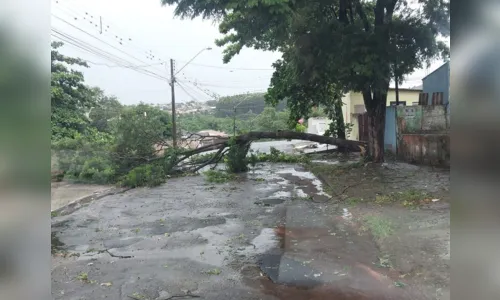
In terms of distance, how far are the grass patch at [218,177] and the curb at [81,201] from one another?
3.04 m

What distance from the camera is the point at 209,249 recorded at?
620 centimetres

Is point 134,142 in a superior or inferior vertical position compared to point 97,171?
superior

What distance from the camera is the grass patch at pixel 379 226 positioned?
6180mm

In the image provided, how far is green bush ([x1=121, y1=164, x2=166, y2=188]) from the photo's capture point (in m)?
13.7

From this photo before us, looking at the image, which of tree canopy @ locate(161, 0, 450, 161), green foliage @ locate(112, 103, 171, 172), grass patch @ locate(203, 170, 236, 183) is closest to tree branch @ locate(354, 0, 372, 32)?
tree canopy @ locate(161, 0, 450, 161)

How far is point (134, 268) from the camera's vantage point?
5422 mm

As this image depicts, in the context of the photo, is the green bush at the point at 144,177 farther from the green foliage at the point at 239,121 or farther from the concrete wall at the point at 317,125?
the concrete wall at the point at 317,125

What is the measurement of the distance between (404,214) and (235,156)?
905cm

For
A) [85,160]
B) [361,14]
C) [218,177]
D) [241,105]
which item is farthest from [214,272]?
[241,105]

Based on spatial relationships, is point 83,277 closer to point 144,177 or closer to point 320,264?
point 320,264

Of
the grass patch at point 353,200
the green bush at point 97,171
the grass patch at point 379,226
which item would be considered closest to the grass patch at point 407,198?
the grass patch at point 353,200

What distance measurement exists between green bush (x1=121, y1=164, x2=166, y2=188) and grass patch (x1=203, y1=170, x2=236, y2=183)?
172 cm
